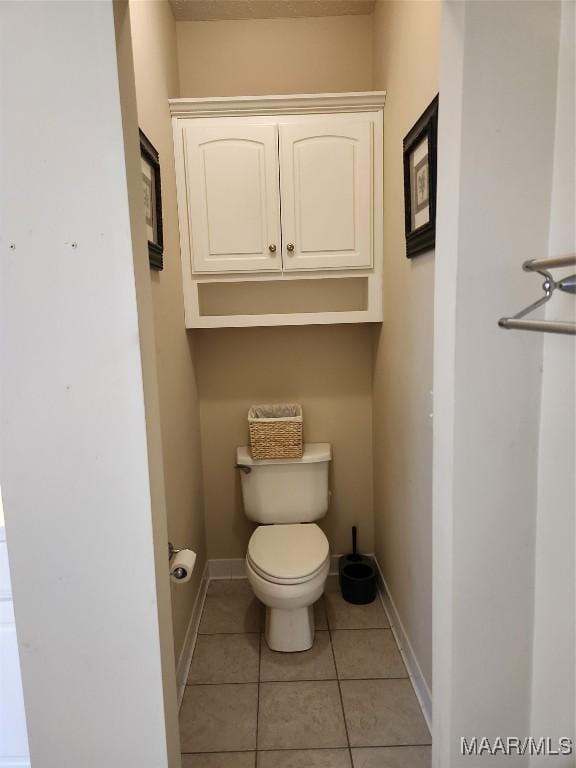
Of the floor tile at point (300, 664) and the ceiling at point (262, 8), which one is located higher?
the ceiling at point (262, 8)

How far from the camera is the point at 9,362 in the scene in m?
0.90

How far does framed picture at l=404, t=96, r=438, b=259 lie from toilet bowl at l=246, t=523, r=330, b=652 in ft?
4.12

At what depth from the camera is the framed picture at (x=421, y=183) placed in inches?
57.8

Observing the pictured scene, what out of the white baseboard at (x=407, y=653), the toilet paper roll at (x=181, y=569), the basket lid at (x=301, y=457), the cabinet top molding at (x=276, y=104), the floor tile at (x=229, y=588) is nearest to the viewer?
the toilet paper roll at (x=181, y=569)

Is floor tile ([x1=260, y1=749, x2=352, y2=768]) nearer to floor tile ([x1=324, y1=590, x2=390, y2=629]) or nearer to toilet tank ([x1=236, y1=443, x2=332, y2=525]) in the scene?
floor tile ([x1=324, y1=590, x2=390, y2=629])

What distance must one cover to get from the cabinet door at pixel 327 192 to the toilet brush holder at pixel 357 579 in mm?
1407

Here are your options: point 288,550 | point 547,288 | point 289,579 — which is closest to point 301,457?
point 288,550

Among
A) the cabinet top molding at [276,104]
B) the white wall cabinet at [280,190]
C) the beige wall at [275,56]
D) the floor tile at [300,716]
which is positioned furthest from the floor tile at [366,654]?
the beige wall at [275,56]

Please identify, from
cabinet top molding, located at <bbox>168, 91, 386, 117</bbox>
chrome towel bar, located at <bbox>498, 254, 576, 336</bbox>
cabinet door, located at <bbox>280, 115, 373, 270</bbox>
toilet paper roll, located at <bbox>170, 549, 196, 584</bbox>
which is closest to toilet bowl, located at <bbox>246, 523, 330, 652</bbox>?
toilet paper roll, located at <bbox>170, 549, 196, 584</bbox>

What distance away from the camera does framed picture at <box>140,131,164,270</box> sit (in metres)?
1.64

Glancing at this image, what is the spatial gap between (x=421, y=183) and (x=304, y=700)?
186 centimetres

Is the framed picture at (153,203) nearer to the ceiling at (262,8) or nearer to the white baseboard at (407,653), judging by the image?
the ceiling at (262,8)

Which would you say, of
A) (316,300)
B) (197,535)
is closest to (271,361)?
(316,300)

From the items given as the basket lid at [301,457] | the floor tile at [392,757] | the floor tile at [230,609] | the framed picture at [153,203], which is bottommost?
the floor tile at [392,757]
